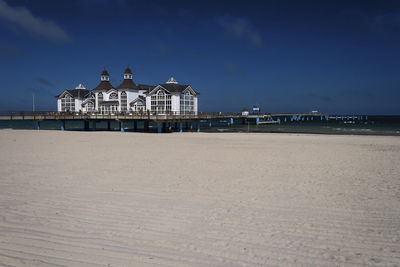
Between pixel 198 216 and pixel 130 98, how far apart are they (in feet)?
130

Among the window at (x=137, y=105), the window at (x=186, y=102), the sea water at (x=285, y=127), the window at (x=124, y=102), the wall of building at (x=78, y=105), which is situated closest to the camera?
the window at (x=186, y=102)

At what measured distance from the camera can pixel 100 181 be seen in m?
8.64

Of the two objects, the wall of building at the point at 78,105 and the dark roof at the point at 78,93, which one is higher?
the dark roof at the point at 78,93

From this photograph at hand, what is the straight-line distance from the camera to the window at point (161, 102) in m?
39.4

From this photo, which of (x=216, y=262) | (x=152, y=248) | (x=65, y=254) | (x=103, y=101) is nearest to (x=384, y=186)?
(x=216, y=262)

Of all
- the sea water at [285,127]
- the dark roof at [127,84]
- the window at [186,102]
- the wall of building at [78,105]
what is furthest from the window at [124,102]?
the wall of building at [78,105]

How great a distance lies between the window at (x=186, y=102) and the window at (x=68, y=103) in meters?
22.5

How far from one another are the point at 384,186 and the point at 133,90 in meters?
39.7

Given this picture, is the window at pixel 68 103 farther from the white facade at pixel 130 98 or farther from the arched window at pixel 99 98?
the arched window at pixel 99 98

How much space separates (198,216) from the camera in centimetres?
573

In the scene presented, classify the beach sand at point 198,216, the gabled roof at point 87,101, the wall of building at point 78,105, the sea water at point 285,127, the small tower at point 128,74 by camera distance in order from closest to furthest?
the beach sand at point 198,216 < the sea water at point 285,127 < the small tower at point 128,74 < the gabled roof at point 87,101 < the wall of building at point 78,105

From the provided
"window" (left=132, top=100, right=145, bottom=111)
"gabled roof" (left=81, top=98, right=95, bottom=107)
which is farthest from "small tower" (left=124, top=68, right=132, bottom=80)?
"gabled roof" (left=81, top=98, right=95, bottom=107)

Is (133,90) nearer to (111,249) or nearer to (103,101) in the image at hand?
(103,101)

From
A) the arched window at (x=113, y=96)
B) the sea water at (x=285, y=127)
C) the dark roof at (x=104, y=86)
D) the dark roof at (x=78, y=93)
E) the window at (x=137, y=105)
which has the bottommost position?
the sea water at (x=285, y=127)
